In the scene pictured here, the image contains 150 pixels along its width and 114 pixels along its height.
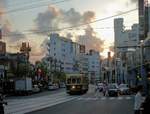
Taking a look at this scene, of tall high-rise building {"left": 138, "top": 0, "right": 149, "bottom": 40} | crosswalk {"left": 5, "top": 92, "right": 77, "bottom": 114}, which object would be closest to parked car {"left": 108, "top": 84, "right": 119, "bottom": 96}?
crosswalk {"left": 5, "top": 92, "right": 77, "bottom": 114}

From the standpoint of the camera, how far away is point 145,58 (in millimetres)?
87875

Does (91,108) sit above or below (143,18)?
below

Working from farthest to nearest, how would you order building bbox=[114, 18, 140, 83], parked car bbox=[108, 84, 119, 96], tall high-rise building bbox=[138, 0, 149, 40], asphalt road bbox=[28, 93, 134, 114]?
building bbox=[114, 18, 140, 83], tall high-rise building bbox=[138, 0, 149, 40], parked car bbox=[108, 84, 119, 96], asphalt road bbox=[28, 93, 134, 114]

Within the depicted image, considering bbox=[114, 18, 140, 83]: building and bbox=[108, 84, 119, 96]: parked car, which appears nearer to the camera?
bbox=[108, 84, 119, 96]: parked car

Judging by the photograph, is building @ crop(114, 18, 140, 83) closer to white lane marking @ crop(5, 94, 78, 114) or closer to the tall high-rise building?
the tall high-rise building

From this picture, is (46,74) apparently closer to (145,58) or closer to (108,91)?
(145,58)

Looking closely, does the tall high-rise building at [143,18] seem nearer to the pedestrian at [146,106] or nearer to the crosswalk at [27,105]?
the crosswalk at [27,105]

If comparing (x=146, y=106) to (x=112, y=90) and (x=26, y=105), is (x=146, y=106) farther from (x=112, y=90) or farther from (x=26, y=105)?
(x=112, y=90)

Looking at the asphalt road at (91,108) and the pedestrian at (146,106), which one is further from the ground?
the pedestrian at (146,106)

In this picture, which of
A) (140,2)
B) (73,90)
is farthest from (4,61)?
(73,90)

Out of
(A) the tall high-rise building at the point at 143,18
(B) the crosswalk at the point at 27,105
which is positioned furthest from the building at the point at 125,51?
(B) the crosswalk at the point at 27,105

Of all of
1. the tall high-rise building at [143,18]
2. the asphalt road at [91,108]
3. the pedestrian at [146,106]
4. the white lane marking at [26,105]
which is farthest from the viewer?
the tall high-rise building at [143,18]

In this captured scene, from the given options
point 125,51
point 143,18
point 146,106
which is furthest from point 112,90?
point 125,51

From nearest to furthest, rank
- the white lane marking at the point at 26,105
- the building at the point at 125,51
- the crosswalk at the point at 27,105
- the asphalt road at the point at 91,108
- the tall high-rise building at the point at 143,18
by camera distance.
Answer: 1. the asphalt road at the point at 91,108
2. the crosswalk at the point at 27,105
3. the white lane marking at the point at 26,105
4. the tall high-rise building at the point at 143,18
5. the building at the point at 125,51
